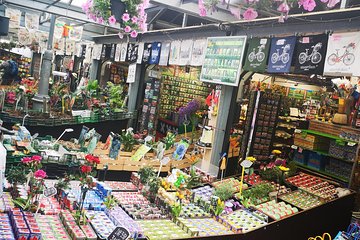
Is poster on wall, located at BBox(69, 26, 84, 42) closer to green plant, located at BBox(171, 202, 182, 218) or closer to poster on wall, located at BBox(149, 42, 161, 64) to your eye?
poster on wall, located at BBox(149, 42, 161, 64)

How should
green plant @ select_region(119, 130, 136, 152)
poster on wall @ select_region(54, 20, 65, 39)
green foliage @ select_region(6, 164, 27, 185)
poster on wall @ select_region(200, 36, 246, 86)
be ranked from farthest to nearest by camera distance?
poster on wall @ select_region(54, 20, 65, 39) < green plant @ select_region(119, 130, 136, 152) < poster on wall @ select_region(200, 36, 246, 86) < green foliage @ select_region(6, 164, 27, 185)

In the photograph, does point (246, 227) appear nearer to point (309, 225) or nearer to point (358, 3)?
point (309, 225)

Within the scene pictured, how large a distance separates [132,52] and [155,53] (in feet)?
6.09

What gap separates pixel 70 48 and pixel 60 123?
8731mm

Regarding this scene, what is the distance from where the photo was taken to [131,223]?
4547 mm

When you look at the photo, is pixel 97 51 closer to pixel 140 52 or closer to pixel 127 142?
pixel 140 52

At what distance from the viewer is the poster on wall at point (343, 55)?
547 cm

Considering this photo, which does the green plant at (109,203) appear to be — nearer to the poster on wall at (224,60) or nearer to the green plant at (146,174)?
the green plant at (146,174)

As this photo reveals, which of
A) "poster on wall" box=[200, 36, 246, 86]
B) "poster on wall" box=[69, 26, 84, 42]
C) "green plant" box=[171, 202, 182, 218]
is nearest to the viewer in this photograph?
"green plant" box=[171, 202, 182, 218]

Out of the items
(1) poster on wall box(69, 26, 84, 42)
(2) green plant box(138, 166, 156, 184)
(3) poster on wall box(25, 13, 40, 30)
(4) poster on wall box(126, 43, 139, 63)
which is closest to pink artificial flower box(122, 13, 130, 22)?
(2) green plant box(138, 166, 156, 184)

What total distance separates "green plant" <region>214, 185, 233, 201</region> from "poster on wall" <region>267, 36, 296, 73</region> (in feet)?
7.73

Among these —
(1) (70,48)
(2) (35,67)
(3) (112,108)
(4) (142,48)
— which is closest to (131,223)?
(3) (112,108)

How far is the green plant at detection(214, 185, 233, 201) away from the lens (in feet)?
19.4

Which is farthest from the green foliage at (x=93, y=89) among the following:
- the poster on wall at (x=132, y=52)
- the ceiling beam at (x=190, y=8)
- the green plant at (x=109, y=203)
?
the green plant at (x=109, y=203)
